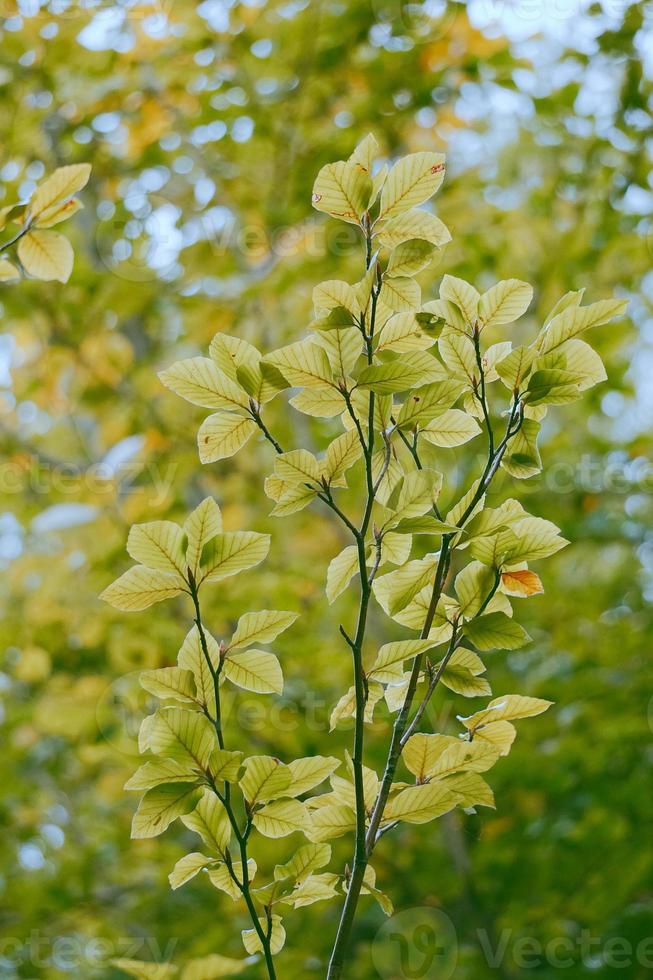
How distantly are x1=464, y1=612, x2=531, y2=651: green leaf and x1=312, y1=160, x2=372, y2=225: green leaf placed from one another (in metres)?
0.28

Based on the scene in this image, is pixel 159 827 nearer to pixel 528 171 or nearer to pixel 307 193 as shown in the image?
pixel 307 193

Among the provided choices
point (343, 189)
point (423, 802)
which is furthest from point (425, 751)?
point (343, 189)

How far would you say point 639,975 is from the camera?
1.90 meters

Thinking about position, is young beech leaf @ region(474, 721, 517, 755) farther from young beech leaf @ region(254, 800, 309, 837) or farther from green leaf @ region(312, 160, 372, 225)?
green leaf @ region(312, 160, 372, 225)

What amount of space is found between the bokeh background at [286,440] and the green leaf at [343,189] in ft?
3.89

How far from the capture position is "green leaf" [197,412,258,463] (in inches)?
25.4

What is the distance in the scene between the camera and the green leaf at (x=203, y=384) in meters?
0.61

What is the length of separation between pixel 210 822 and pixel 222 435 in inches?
10.2

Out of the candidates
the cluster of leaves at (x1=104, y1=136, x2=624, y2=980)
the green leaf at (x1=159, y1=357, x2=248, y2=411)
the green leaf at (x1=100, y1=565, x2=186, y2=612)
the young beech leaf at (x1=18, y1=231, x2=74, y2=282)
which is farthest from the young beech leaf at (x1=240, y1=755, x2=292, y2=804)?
the young beech leaf at (x1=18, y1=231, x2=74, y2=282)

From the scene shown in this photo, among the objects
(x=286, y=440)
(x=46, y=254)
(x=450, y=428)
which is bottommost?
(x=286, y=440)

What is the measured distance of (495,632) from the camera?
0.62 m

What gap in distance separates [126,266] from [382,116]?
0.73 meters

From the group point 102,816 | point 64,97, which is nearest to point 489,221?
point 64,97

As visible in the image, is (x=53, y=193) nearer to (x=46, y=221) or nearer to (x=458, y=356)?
(x=46, y=221)
